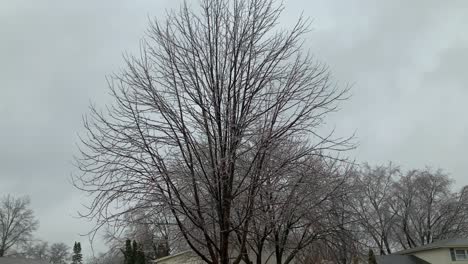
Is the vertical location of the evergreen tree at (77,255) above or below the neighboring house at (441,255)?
above

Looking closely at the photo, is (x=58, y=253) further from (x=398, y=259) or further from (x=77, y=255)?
(x=398, y=259)

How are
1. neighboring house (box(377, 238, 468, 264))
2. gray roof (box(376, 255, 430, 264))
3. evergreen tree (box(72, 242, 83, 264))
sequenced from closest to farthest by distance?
gray roof (box(376, 255, 430, 264)) < neighboring house (box(377, 238, 468, 264)) < evergreen tree (box(72, 242, 83, 264))

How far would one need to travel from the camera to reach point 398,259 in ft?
131

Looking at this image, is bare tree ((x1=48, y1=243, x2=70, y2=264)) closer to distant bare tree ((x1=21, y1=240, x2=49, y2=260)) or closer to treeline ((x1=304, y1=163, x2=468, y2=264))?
distant bare tree ((x1=21, y1=240, x2=49, y2=260))

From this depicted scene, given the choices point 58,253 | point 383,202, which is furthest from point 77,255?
point 383,202

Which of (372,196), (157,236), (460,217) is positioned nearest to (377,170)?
(372,196)

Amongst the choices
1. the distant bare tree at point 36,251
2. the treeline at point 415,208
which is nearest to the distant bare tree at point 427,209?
the treeline at point 415,208

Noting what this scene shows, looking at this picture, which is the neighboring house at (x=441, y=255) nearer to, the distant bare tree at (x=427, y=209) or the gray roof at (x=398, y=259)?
the gray roof at (x=398, y=259)

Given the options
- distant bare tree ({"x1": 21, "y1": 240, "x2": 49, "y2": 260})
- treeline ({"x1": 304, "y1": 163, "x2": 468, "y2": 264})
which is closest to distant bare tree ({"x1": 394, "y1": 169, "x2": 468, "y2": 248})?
treeline ({"x1": 304, "y1": 163, "x2": 468, "y2": 264})

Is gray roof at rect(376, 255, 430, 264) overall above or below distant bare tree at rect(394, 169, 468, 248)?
below

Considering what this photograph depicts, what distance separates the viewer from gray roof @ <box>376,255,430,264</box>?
39.1m

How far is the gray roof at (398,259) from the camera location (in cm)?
3906

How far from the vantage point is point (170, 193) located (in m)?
7.93

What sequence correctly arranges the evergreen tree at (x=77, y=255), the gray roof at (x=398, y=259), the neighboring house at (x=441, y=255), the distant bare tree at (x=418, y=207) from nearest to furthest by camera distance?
the gray roof at (x=398, y=259), the neighboring house at (x=441, y=255), the distant bare tree at (x=418, y=207), the evergreen tree at (x=77, y=255)
